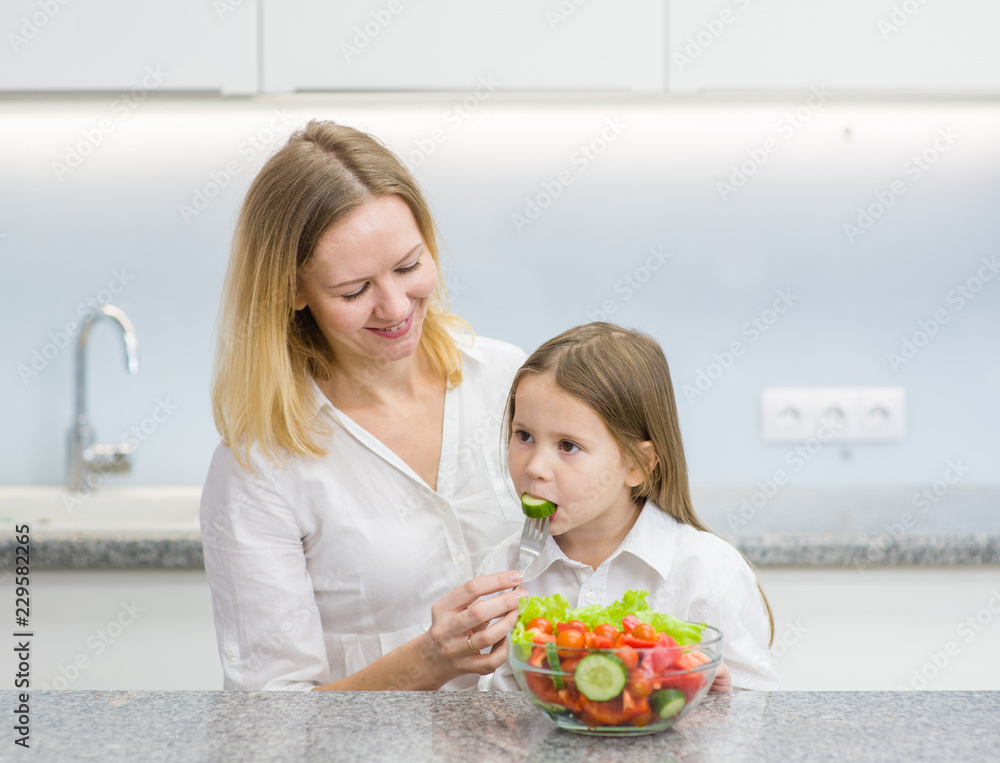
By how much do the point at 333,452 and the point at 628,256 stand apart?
1.14 m

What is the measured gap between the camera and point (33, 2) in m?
1.81

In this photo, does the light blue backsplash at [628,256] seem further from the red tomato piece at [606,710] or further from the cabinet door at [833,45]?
the red tomato piece at [606,710]

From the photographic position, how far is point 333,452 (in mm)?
1274

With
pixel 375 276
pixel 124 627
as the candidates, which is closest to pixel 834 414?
pixel 375 276

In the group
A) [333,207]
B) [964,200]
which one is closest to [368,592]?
[333,207]

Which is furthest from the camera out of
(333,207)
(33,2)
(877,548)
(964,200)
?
(964,200)

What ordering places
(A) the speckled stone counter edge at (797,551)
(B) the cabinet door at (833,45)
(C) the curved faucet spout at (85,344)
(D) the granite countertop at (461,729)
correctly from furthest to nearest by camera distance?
(C) the curved faucet spout at (85,344) → (B) the cabinet door at (833,45) → (A) the speckled stone counter edge at (797,551) → (D) the granite countertop at (461,729)

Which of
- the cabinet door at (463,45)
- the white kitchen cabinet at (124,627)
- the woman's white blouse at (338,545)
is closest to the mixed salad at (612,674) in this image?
the woman's white blouse at (338,545)

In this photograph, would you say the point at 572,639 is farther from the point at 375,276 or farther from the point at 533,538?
the point at 375,276

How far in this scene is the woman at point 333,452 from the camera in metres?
1.18

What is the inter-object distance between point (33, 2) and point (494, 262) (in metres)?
1.08

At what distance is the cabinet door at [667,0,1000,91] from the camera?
1.82 meters

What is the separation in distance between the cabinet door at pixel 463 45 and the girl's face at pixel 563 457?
2.97 feet

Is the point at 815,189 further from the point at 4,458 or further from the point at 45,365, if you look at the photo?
the point at 4,458
